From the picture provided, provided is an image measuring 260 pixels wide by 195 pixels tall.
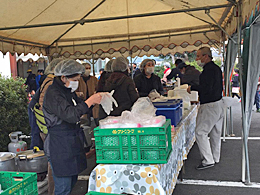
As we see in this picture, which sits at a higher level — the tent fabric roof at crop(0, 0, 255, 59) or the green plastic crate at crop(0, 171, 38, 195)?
the tent fabric roof at crop(0, 0, 255, 59)

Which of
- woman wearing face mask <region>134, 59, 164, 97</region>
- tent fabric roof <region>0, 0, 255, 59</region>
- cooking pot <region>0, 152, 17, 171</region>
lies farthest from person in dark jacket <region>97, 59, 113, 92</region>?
cooking pot <region>0, 152, 17, 171</region>

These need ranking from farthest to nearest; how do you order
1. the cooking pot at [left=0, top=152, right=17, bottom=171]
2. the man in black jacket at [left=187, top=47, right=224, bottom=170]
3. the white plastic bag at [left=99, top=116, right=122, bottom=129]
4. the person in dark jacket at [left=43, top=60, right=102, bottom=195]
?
the man in black jacket at [left=187, top=47, right=224, bottom=170]
the cooking pot at [left=0, top=152, right=17, bottom=171]
the person in dark jacket at [left=43, top=60, right=102, bottom=195]
the white plastic bag at [left=99, top=116, right=122, bottom=129]

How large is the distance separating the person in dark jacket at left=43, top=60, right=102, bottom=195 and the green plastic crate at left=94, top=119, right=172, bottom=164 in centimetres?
32

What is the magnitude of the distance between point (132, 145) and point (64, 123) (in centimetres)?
70

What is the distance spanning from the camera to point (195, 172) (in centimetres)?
442

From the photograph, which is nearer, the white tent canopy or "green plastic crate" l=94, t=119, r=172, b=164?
"green plastic crate" l=94, t=119, r=172, b=164

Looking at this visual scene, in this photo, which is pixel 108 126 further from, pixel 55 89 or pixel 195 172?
pixel 195 172

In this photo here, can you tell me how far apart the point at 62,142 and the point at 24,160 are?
1541mm

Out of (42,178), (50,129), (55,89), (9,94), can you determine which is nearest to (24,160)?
(42,178)

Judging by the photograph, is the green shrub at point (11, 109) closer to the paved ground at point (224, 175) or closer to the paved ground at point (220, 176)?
the paved ground at point (220, 176)

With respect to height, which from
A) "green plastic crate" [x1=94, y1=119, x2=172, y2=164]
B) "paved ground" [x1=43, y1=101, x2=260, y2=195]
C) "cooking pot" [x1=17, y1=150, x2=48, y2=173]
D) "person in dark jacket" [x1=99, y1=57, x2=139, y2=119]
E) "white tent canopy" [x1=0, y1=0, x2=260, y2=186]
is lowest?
"paved ground" [x1=43, y1=101, x2=260, y2=195]

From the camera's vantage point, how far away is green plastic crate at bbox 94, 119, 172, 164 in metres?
2.29

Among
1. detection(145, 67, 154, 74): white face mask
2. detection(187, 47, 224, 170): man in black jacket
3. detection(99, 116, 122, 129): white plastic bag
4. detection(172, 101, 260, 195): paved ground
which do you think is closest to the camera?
detection(99, 116, 122, 129): white plastic bag

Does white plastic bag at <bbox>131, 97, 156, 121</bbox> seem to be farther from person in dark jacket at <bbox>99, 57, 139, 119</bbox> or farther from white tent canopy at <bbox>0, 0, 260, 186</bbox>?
white tent canopy at <bbox>0, 0, 260, 186</bbox>
